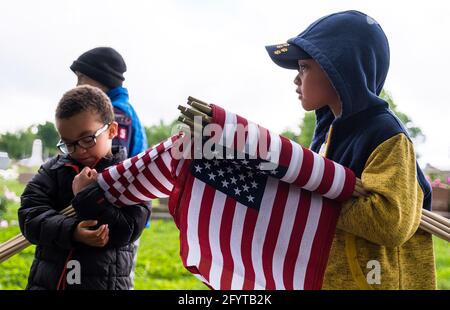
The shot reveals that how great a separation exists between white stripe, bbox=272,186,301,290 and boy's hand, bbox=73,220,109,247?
2.22ft

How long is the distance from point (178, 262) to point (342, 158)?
168 inches

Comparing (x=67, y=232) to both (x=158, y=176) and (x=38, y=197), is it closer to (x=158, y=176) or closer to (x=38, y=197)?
(x=38, y=197)

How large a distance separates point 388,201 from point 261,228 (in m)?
0.39

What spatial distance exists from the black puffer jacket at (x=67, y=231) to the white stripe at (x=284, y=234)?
2.08ft

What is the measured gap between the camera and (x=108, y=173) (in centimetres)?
205

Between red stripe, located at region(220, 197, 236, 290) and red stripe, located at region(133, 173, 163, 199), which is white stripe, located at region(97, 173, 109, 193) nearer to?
red stripe, located at region(133, 173, 163, 199)

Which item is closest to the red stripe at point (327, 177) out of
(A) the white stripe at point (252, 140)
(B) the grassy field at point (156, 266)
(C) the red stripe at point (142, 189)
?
(A) the white stripe at point (252, 140)

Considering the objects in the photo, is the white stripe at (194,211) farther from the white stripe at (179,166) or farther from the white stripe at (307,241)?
the white stripe at (307,241)

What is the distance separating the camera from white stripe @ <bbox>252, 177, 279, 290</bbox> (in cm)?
182

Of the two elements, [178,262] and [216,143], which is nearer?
[216,143]

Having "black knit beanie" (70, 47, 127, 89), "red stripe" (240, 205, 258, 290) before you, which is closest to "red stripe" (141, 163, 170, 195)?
"red stripe" (240, 205, 258, 290)

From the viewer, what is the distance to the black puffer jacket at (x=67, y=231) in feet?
7.18

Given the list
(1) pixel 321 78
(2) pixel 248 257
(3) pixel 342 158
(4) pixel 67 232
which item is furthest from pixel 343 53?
(4) pixel 67 232

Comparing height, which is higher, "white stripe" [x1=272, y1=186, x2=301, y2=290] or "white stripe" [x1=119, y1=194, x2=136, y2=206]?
"white stripe" [x1=119, y1=194, x2=136, y2=206]
